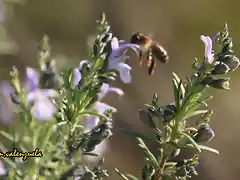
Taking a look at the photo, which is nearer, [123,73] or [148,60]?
[123,73]

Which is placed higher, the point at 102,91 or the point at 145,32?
the point at 145,32

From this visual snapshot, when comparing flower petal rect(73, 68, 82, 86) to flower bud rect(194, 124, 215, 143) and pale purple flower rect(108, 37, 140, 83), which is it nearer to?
pale purple flower rect(108, 37, 140, 83)

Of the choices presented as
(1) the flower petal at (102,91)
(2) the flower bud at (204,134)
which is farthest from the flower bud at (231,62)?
(1) the flower petal at (102,91)

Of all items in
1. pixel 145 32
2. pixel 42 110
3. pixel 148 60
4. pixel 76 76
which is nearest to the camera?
pixel 42 110

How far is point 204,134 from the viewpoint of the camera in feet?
3.18

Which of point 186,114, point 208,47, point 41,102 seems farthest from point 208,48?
point 41,102

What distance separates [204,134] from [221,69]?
0.43 feet

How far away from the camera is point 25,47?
11.0 feet

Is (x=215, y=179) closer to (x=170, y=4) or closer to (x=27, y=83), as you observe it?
(x=170, y=4)

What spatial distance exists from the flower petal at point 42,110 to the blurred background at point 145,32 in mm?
2302

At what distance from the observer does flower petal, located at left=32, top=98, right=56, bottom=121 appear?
73 centimetres

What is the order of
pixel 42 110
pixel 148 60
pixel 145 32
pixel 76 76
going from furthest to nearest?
pixel 145 32, pixel 148 60, pixel 76 76, pixel 42 110

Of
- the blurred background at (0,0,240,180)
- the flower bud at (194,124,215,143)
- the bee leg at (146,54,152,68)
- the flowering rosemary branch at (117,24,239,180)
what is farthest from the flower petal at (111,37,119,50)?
the blurred background at (0,0,240,180)

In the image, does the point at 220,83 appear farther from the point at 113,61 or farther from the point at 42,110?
the point at 42,110
